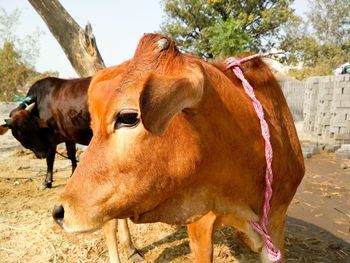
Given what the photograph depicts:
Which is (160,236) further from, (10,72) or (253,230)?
(10,72)

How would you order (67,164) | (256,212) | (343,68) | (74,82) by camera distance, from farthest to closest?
1. (343,68)
2. (67,164)
3. (74,82)
4. (256,212)

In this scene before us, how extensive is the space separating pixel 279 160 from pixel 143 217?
840mm

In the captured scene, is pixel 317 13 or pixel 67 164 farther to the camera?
pixel 317 13

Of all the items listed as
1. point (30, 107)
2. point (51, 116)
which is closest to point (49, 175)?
point (51, 116)

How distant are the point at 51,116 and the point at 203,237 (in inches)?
168

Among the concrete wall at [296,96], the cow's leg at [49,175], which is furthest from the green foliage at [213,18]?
the cow's leg at [49,175]

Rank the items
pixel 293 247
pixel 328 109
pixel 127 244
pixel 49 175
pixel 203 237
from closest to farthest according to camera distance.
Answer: pixel 203 237, pixel 127 244, pixel 293 247, pixel 49 175, pixel 328 109

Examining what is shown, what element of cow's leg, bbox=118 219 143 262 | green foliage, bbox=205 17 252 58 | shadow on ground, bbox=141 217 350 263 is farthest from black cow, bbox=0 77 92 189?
green foliage, bbox=205 17 252 58

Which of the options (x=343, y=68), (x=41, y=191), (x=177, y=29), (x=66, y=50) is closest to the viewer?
(x=66, y=50)

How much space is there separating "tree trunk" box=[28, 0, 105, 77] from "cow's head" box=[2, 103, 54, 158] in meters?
1.45

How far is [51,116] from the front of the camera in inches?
200

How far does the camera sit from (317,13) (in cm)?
2469

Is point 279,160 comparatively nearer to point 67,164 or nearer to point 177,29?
point 67,164

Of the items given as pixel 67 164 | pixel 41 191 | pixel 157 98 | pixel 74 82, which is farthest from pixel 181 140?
pixel 67 164
